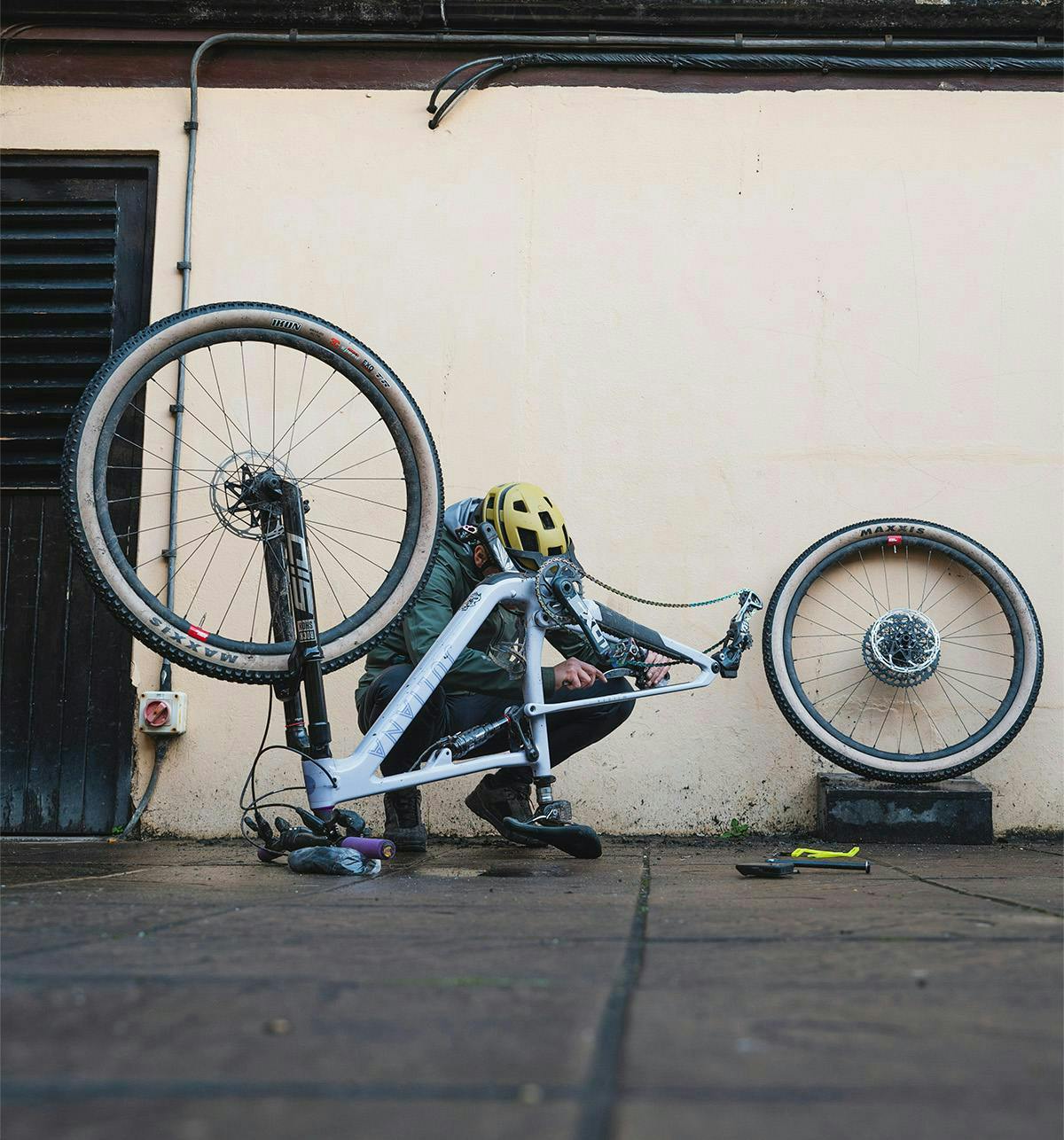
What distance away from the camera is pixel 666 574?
3.82 meters

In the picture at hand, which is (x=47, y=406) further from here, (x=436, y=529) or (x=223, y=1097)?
(x=223, y=1097)

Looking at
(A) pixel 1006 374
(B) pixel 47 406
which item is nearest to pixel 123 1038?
(B) pixel 47 406

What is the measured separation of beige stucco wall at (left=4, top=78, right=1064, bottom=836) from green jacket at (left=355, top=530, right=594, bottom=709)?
0.60 m

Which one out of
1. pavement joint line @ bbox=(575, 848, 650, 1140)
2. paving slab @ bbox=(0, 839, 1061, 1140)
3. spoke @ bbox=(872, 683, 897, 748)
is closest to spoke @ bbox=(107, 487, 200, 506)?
paving slab @ bbox=(0, 839, 1061, 1140)

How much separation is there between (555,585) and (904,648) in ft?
4.59

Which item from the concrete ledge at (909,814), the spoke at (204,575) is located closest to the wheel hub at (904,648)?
the concrete ledge at (909,814)

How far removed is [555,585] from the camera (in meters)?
2.83

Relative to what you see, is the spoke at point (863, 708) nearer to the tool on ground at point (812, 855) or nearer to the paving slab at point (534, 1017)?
the tool on ground at point (812, 855)

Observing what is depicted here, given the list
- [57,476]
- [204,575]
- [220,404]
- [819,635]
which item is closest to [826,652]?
[819,635]

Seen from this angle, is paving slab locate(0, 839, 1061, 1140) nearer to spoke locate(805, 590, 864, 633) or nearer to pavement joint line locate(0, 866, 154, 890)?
pavement joint line locate(0, 866, 154, 890)

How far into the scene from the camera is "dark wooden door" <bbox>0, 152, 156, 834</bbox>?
3.79 metres

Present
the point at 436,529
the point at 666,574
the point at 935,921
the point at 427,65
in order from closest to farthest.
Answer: the point at 935,921 < the point at 436,529 < the point at 666,574 < the point at 427,65

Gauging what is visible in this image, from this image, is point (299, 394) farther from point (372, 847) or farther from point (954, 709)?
point (954, 709)

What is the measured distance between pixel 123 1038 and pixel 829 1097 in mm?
527
